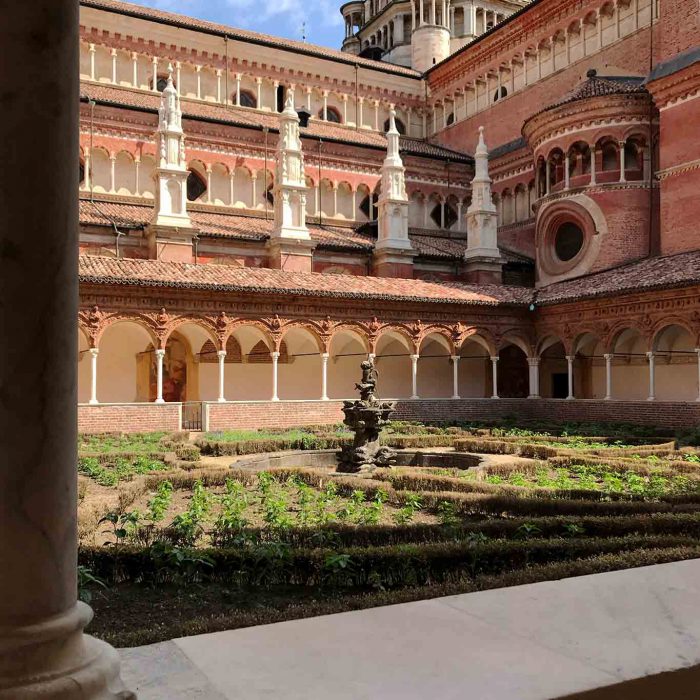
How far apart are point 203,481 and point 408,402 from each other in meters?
15.1

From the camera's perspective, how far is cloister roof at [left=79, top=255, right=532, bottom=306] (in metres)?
23.5

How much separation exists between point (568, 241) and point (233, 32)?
19.4 metres

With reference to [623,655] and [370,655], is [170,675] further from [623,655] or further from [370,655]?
[623,655]

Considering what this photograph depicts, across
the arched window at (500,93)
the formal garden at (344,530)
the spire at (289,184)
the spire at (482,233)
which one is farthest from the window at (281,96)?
the formal garden at (344,530)

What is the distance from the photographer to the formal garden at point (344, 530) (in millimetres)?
5684

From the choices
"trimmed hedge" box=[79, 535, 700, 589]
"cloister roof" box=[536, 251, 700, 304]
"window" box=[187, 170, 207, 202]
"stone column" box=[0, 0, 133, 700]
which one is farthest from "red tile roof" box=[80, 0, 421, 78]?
"stone column" box=[0, 0, 133, 700]

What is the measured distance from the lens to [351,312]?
2714cm

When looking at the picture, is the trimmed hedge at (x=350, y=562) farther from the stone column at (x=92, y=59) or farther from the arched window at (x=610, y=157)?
the stone column at (x=92, y=59)

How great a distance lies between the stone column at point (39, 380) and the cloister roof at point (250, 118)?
31.6 metres

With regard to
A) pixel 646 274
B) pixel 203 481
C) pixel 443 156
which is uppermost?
pixel 443 156

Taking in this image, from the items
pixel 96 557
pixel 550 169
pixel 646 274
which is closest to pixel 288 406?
pixel 646 274

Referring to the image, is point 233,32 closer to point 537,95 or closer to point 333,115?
point 333,115

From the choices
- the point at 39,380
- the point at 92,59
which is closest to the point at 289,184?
the point at 92,59

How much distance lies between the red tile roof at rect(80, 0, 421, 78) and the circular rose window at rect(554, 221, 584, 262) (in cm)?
1572
